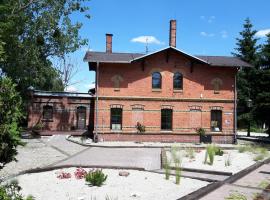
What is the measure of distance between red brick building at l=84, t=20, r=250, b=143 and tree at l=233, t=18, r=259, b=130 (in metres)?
7.82

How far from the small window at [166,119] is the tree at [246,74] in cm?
1106

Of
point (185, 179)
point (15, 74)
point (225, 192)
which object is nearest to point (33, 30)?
point (15, 74)

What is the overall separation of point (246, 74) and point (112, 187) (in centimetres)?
3178

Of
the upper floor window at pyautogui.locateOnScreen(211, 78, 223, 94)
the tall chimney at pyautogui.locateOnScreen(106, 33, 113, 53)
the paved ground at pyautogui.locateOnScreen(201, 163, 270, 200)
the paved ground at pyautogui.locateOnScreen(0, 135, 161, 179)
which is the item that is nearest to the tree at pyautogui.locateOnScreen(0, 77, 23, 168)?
the paved ground at pyautogui.locateOnScreen(201, 163, 270, 200)

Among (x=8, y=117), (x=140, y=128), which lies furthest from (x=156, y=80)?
(x=8, y=117)

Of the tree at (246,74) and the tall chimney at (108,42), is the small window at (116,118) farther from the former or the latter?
the tree at (246,74)

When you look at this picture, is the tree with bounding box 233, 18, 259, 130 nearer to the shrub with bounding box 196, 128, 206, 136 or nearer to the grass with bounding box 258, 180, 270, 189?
the shrub with bounding box 196, 128, 206, 136

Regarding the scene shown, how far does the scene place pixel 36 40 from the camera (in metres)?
31.1

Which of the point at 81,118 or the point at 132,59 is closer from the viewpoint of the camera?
the point at 132,59

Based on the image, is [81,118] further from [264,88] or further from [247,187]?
[247,187]

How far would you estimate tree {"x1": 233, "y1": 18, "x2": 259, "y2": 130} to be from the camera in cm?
3784

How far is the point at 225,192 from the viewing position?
28.9ft

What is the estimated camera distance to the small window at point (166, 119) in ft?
97.1

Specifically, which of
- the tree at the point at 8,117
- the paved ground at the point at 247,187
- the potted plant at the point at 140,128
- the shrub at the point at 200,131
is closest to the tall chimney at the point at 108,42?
the potted plant at the point at 140,128
